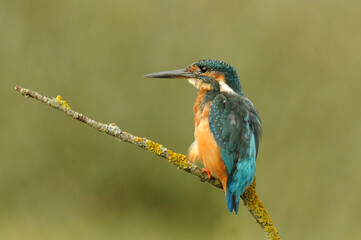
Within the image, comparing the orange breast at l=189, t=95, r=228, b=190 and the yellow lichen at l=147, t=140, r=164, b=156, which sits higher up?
the orange breast at l=189, t=95, r=228, b=190

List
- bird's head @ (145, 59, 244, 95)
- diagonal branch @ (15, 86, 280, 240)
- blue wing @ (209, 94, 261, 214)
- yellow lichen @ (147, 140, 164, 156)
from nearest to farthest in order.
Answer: diagonal branch @ (15, 86, 280, 240)
yellow lichen @ (147, 140, 164, 156)
blue wing @ (209, 94, 261, 214)
bird's head @ (145, 59, 244, 95)

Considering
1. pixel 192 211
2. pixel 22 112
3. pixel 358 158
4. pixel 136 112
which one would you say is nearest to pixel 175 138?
pixel 136 112

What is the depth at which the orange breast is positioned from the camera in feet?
4.58

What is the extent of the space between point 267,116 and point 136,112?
0.77m

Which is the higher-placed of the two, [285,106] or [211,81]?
[285,106]

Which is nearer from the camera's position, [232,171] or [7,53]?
[232,171]

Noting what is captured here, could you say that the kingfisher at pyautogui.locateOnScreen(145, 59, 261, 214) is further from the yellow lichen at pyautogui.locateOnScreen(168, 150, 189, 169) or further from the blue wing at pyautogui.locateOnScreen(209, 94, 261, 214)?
the yellow lichen at pyautogui.locateOnScreen(168, 150, 189, 169)

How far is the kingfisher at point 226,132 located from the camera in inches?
52.7

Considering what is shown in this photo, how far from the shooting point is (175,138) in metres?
2.56

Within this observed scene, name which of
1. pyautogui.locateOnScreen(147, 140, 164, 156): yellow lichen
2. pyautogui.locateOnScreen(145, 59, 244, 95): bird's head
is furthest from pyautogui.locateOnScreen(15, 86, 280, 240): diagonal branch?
pyautogui.locateOnScreen(145, 59, 244, 95): bird's head

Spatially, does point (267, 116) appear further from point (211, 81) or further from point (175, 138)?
point (211, 81)

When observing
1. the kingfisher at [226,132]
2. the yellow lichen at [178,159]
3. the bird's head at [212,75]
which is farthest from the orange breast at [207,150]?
the yellow lichen at [178,159]

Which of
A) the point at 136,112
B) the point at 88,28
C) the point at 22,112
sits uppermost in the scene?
the point at 88,28

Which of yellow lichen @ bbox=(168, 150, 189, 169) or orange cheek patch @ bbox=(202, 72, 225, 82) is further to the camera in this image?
orange cheek patch @ bbox=(202, 72, 225, 82)
